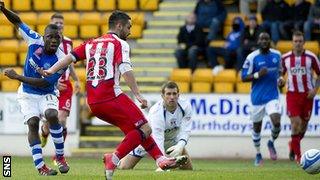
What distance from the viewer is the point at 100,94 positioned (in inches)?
503

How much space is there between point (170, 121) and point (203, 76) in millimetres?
8677

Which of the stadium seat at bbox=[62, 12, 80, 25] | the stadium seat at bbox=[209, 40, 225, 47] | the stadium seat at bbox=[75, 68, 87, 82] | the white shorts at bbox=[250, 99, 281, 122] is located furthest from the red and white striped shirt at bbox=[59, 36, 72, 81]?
the stadium seat at bbox=[62, 12, 80, 25]

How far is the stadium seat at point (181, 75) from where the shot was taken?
24359 mm

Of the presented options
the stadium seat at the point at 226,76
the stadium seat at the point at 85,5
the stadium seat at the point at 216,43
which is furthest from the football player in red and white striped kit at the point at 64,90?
the stadium seat at the point at 85,5

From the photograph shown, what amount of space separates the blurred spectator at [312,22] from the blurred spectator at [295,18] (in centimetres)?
16

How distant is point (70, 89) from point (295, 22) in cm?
812

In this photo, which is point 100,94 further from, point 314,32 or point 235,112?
point 314,32

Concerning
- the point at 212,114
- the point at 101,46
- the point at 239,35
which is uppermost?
the point at 101,46

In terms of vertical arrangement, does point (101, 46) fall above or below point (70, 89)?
above

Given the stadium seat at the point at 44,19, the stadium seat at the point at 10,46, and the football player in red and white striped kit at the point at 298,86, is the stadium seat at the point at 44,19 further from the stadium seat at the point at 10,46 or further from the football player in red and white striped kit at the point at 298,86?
the football player in red and white striped kit at the point at 298,86

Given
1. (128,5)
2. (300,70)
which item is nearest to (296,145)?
(300,70)

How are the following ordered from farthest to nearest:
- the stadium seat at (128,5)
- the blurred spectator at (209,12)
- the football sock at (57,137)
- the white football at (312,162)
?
1. the stadium seat at (128,5)
2. the blurred spectator at (209,12)
3. the football sock at (57,137)
4. the white football at (312,162)

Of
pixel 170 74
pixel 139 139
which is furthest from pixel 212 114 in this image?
pixel 139 139

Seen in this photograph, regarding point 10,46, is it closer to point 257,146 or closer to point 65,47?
point 65,47
